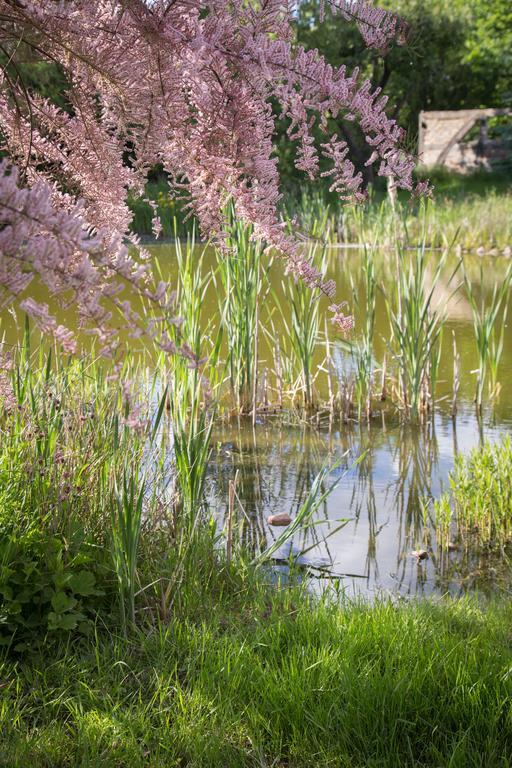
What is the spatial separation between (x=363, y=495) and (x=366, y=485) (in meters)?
0.15

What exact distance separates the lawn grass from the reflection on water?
0.52 metres

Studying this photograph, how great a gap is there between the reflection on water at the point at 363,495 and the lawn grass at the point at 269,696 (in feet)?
1.71

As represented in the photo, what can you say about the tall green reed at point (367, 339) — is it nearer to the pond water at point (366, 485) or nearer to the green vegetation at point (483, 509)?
the pond water at point (366, 485)

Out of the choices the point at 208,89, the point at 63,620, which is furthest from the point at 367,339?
the point at 208,89

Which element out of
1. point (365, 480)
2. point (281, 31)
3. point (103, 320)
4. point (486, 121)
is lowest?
point (365, 480)

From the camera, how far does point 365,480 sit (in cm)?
440

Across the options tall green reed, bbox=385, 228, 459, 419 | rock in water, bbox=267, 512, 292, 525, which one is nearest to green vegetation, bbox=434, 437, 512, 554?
rock in water, bbox=267, 512, 292, 525

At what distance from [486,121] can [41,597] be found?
2573 cm

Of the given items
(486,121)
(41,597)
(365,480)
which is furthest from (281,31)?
(486,121)

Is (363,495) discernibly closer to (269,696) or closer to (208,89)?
(269,696)

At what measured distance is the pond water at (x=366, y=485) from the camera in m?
3.31

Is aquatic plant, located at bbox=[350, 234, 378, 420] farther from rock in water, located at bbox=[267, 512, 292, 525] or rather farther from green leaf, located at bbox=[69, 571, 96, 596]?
green leaf, located at bbox=[69, 571, 96, 596]

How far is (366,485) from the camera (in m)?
4.33

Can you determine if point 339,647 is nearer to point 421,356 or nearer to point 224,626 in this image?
point 224,626
